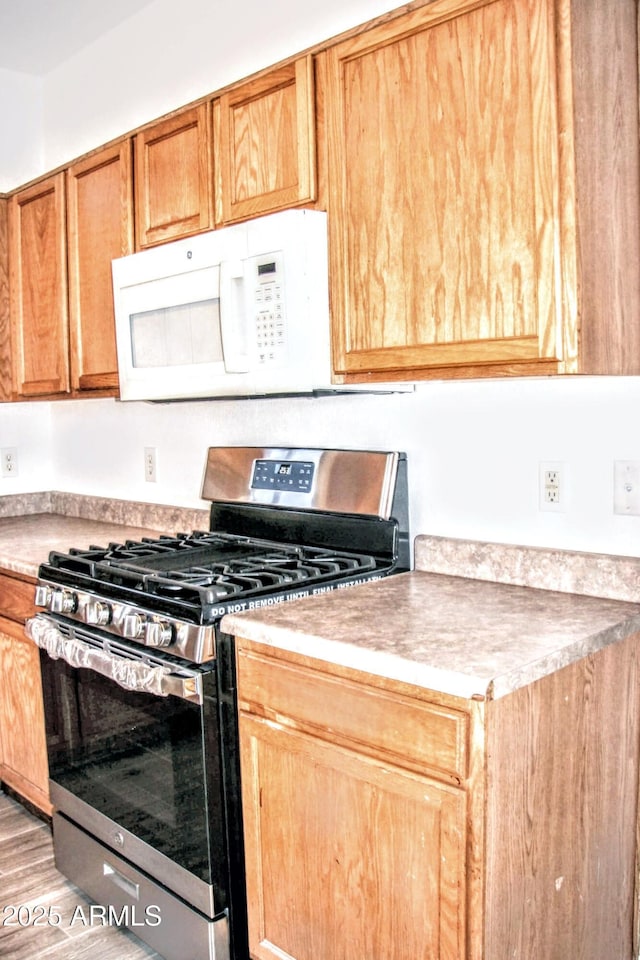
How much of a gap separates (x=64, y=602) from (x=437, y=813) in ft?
3.64

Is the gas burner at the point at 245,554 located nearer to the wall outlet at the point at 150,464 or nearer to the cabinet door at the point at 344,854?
the cabinet door at the point at 344,854

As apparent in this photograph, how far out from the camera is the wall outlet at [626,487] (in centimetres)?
170

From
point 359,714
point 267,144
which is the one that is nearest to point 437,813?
point 359,714

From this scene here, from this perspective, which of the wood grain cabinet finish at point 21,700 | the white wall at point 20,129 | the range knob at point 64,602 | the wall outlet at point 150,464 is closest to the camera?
the range knob at point 64,602

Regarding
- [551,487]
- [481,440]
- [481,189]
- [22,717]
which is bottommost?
[22,717]

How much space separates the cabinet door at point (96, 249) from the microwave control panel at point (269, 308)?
65 centimetres

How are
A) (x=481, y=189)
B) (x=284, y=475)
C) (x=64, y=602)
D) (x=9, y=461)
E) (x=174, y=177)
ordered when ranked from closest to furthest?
(x=481, y=189) → (x=64, y=602) → (x=174, y=177) → (x=284, y=475) → (x=9, y=461)

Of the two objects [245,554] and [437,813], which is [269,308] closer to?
[245,554]

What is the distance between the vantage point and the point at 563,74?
1.45m

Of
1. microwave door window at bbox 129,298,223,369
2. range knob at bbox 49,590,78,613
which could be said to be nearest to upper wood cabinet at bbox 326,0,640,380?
microwave door window at bbox 129,298,223,369

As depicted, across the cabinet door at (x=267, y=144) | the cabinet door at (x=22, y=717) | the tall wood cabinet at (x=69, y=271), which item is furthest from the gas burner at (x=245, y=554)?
the cabinet door at (x=267, y=144)

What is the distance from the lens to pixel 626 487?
1.72 m

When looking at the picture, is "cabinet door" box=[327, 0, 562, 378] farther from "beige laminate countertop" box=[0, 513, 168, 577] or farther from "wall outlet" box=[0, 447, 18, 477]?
"wall outlet" box=[0, 447, 18, 477]

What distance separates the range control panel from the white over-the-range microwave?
0.35 metres
